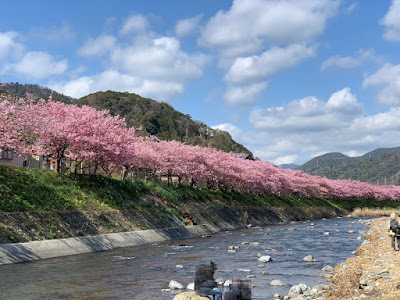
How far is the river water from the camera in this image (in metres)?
15.1

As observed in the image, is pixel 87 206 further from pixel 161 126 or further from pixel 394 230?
pixel 161 126

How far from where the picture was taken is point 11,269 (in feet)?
65.5

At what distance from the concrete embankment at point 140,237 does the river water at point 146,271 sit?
114cm

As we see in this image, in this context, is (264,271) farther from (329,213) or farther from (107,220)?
(329,213)

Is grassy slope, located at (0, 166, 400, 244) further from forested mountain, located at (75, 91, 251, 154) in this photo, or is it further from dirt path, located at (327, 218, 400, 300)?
forested mountain, located at (75, 91, 251, 154)

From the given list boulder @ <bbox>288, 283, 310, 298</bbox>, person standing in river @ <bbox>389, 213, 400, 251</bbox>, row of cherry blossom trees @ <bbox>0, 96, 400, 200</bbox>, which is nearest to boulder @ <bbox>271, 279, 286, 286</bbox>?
boulder @ <bbox>288, 283, 310, 298</bbox>

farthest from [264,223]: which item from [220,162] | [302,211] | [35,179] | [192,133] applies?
[192,133]

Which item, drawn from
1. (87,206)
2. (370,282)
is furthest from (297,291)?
(87,206)

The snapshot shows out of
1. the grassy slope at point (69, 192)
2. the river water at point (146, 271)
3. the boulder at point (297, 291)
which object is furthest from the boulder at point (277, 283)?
the grassy slope at point (69, 192)

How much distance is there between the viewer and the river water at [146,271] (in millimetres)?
15070

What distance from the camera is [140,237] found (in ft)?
111

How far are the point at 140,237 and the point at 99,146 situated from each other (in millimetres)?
10012

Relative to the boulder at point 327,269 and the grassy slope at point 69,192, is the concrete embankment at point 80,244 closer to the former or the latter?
the grassy slope at point 69,192

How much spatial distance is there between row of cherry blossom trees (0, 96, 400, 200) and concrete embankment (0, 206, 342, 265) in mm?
7731
